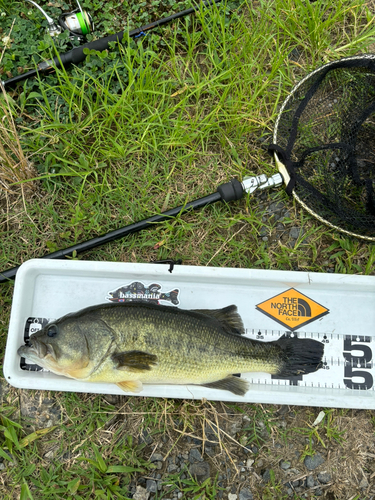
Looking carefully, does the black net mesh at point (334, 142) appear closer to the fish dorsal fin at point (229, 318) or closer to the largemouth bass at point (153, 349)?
the fish dorsal fin at point (229, 318)

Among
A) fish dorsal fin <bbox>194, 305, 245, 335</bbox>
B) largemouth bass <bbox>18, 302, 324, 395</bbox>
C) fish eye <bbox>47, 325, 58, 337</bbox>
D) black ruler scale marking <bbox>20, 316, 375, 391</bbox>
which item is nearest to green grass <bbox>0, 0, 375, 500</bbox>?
black ruler scale marking <bbox>20, 316, 375, 391</bbox>

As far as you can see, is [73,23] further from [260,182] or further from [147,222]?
[260,182]

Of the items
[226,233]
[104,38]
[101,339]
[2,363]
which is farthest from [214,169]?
[2,363]

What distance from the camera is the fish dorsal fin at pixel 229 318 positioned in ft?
9.66

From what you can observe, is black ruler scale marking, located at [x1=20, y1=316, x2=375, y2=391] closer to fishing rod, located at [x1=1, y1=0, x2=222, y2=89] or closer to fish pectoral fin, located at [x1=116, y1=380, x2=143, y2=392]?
fish pectoral fin, located at [x1=116, y1=380, x2=143, y2=392]

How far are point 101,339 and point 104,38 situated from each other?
2.83 meters

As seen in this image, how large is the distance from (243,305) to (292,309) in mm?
423

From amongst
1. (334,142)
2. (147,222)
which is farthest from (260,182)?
(147,222)

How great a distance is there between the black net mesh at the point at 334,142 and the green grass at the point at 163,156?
0.63 feet

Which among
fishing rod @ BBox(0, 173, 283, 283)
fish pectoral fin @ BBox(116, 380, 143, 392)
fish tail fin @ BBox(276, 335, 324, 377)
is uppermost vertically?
fishing rod @ BBox(0, 173, 283, 283)

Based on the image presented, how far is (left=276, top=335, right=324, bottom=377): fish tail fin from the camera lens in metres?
2.97

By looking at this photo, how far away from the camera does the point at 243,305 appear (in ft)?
10.8

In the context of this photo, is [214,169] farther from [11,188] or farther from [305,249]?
[11,188]

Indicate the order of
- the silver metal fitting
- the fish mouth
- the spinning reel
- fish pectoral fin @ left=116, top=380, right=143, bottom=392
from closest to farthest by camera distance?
the fish mouth
fish pectoral fin @ left=116, top=380, right=143, bottom=392
the silver metal fitting
the spinning reel
